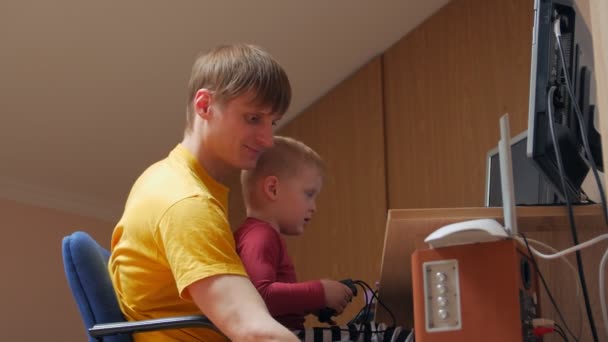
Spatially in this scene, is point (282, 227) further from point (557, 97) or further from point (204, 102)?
point (557, 97)

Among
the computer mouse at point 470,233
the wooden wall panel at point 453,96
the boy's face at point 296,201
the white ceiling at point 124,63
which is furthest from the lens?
the white ceiling at point 124,63

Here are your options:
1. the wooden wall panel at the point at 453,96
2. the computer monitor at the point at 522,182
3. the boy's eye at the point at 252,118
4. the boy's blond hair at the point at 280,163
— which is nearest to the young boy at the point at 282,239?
the boy's blond hair at the point at 280,163

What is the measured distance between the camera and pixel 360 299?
324 cm

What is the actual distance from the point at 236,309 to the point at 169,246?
0.17m

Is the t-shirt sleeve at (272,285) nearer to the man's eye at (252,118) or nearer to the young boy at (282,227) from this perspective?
the young boy at (282,227)

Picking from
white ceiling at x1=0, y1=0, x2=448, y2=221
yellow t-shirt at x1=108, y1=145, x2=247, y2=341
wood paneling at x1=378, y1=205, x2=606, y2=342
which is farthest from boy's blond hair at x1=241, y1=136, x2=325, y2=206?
white ceiling at x1=0, y1=0, x2=448, y2=221

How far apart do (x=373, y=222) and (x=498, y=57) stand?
910mm

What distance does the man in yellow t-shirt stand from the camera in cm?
122

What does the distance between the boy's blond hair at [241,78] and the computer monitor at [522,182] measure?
66 centimetres

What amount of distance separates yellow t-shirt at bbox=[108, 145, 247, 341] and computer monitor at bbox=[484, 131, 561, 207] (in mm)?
798

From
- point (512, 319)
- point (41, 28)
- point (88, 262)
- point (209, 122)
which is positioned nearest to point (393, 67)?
point (41, 28)

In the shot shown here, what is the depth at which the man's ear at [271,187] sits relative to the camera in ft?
5.66

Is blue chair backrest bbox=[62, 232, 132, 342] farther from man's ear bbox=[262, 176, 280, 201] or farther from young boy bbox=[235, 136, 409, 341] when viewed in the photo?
man's ear bbox=[262, 176, 280, 201]

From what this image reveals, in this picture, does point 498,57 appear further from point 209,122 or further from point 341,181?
point 209,122
